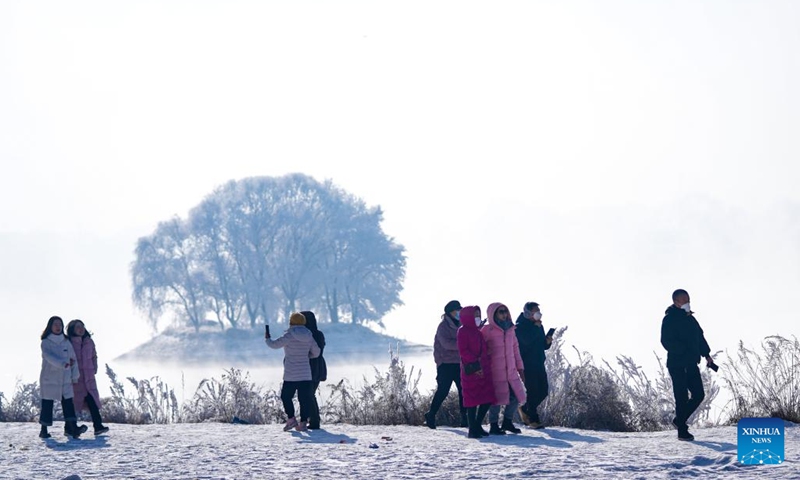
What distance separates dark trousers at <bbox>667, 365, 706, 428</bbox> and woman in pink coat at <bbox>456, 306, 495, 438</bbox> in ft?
6.52

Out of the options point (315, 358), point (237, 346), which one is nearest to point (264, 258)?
point (237, 346)

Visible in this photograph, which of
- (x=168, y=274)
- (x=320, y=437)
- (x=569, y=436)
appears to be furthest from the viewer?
(x=168, y=274)

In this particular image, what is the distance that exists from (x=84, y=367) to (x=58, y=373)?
24.9 inches

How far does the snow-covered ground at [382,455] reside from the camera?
390 inches

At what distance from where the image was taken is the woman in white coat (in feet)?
45.1

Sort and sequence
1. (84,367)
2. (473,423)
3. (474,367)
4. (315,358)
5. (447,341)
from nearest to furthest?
(474,367) → (473,423) → (447,341) → (84,367) → (315,358)

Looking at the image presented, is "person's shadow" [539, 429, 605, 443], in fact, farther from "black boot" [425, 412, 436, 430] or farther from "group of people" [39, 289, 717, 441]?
"black boot" [425, 412, 436, 430]

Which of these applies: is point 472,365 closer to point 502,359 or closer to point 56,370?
point 502,359

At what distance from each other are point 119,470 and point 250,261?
57763mm

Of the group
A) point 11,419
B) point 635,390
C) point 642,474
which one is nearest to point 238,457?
point 642,474

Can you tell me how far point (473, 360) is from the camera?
1288 cm

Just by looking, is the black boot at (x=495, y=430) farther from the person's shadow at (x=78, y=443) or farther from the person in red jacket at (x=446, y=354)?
the person's shadow at (x=78, y=443)

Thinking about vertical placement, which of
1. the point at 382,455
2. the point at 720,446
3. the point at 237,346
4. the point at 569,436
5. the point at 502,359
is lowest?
the point at 382,455

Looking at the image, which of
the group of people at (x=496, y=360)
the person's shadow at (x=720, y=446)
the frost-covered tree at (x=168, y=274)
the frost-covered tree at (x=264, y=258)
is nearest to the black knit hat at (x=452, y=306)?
the group of people at (x=496, y=360)
